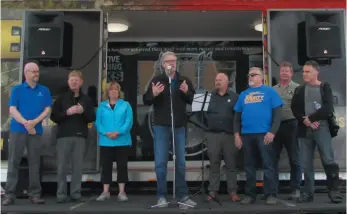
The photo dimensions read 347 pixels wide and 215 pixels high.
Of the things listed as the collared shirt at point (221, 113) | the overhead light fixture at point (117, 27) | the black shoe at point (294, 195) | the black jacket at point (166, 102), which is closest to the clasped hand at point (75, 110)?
the black jacket at point (166, 102)

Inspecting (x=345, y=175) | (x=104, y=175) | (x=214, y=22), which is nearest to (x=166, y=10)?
(x=214, y=22)

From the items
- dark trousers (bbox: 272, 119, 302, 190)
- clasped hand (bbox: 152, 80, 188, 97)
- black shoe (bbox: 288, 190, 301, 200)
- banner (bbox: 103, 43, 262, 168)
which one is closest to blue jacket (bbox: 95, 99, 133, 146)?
clasped hand (bbox: 152, 80, 188, 97)

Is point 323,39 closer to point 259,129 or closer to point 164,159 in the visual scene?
point 259,129

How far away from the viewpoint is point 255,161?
470 centimetres

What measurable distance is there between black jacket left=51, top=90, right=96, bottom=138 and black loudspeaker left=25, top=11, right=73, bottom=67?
2.63ft

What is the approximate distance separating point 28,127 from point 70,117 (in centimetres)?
50

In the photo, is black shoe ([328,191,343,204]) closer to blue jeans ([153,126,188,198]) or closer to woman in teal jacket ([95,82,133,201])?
blue jeans ([153,126,188,198])

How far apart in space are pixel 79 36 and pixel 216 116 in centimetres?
230

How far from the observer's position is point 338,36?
548cm

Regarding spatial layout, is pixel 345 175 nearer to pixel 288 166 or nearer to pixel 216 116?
pixel 288 166

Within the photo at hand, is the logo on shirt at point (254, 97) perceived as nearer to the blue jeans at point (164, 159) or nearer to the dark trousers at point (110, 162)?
the blue jeans at point (164, 159)

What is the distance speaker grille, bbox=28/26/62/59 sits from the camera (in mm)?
5434

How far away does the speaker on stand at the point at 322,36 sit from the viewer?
5469 millimetres

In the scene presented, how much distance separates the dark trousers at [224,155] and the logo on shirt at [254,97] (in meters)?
0.58
